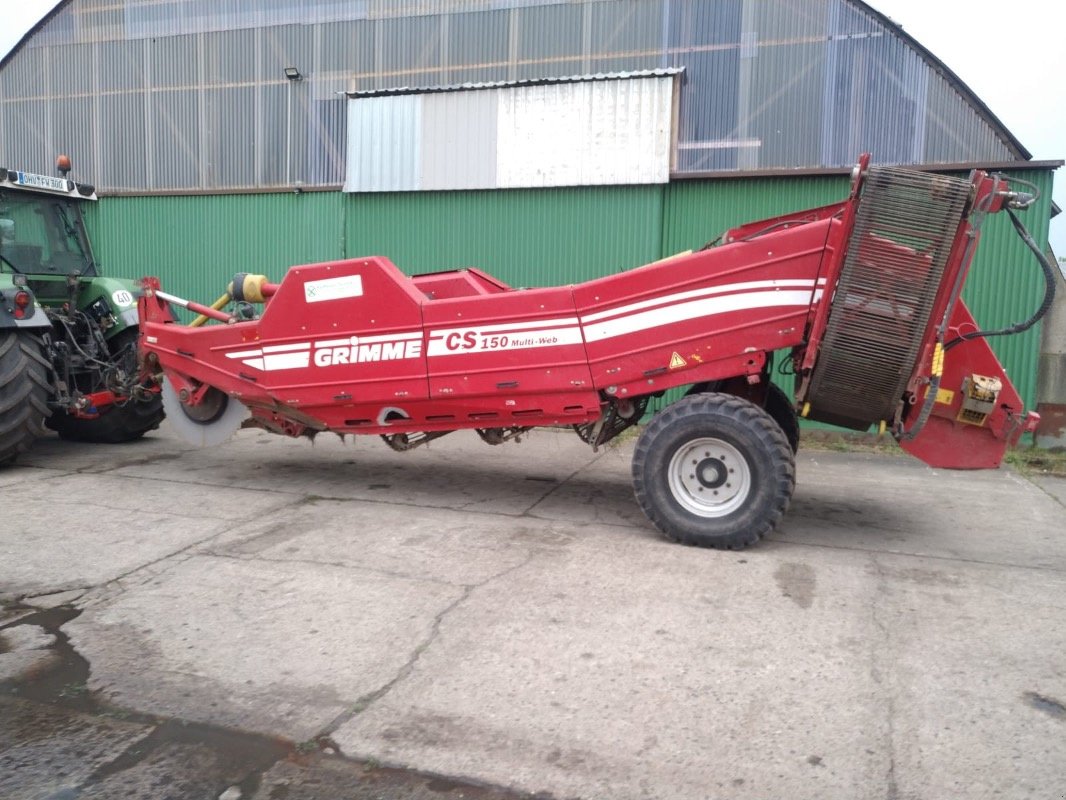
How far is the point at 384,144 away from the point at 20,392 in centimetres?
569

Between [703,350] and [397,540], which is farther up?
[703,350]

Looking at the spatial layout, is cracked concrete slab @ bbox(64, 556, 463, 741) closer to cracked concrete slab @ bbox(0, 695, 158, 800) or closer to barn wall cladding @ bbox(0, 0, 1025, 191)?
cracked concrete slab @ bbox(0, 695, 158, 800)

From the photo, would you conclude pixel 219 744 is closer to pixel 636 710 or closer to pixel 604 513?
pixel 636 710

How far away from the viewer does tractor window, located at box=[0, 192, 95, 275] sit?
25.9 ft

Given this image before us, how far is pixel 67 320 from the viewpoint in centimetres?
809

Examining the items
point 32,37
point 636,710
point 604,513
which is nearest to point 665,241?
point 604,513

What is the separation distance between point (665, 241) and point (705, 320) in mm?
5024

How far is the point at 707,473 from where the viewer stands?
540 cm

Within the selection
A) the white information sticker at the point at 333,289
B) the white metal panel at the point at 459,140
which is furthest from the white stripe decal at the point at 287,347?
the white metal panel at the point at 459,140

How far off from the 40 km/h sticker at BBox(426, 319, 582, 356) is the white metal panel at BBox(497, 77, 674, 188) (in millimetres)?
4988

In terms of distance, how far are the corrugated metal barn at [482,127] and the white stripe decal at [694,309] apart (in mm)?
4888

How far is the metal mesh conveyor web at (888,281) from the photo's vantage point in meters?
4.80

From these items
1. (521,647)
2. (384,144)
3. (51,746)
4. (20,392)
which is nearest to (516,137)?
(384,144)

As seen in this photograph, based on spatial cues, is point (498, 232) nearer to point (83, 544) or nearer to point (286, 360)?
point (286, 360)
